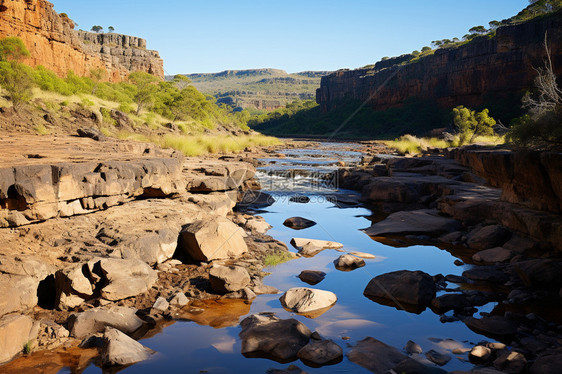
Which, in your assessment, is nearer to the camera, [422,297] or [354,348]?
[354,348]

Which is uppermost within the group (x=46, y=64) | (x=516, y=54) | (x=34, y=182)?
(x=516, y=54)

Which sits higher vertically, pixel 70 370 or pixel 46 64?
pixel 46 64

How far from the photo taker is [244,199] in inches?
504

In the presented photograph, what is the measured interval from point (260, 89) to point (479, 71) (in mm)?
111712

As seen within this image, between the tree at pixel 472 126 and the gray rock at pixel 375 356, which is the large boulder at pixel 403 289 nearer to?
the gray rock at pixel 375 356

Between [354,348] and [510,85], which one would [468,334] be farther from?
[510,85]

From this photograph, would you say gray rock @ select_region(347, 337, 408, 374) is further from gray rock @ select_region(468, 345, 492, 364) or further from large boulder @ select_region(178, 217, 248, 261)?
large boulder @ select_region(178, 217, 248, 261)

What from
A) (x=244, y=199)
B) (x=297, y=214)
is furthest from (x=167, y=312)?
(x=244, y=199)

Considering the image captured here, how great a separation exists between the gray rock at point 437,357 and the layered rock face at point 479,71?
3810 cm

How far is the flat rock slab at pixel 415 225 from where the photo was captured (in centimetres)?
910

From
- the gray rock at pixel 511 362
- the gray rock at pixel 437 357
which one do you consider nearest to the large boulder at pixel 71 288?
the gray rock at pixel 437 357

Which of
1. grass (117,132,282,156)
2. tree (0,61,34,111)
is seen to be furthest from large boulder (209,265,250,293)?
tree (0,61,34,111)

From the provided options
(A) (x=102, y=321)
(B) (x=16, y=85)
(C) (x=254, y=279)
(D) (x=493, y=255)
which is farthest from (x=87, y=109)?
(D) (x=493, y=255)

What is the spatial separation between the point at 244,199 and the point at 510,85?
53.0m
